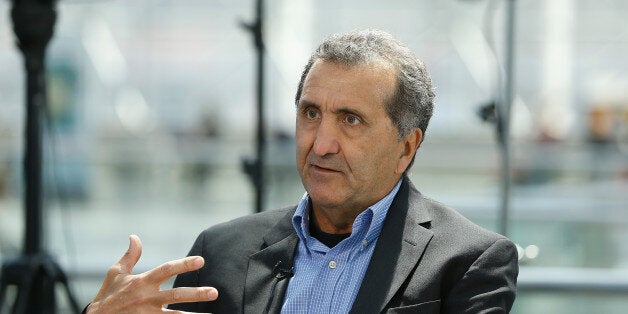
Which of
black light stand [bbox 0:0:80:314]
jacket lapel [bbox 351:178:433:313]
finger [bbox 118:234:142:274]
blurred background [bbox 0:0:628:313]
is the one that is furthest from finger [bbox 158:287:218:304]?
blurred background [bbox 0:0:628:313]

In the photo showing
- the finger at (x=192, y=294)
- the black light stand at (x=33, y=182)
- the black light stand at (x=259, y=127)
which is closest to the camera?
the finger at (x=192, y=294)

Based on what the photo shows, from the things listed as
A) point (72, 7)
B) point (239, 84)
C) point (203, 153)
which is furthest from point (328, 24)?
point (72, 7)

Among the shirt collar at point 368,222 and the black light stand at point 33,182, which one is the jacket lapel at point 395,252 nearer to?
the shirt collar at point 368,222

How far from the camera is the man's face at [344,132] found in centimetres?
177

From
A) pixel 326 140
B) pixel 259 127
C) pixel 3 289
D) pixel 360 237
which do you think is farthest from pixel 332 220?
pixel 3 289

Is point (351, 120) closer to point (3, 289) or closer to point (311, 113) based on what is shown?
point (311, 113)

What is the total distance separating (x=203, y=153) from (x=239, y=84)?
9.02 ft

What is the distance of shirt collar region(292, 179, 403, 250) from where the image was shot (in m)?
1.82

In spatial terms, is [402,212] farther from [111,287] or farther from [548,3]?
[548,3]

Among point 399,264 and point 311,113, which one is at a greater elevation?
point 311,113

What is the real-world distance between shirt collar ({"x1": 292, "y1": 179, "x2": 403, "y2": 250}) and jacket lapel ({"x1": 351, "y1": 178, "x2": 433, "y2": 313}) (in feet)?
0.04

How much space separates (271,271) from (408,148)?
12.4 inches

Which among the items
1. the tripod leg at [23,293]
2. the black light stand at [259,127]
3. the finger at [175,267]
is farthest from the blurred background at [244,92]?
the finger at [175,267]

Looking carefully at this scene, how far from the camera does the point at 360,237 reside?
1.83m
